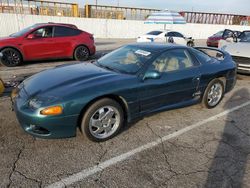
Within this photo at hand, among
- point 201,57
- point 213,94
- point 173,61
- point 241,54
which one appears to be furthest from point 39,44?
point 241,54

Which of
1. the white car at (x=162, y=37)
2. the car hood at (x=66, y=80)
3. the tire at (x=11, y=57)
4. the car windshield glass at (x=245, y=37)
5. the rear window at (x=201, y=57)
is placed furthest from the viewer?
the white car at (x=162, y=37)

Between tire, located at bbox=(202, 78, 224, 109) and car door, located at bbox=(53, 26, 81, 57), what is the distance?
19.0 ft

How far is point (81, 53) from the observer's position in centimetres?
906

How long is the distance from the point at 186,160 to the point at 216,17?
117 ft

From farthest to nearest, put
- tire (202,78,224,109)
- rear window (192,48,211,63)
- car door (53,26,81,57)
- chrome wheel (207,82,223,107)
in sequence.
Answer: car door (53,26,81,57)
chrome wheel (207,82,223,107)
tire (202,78,224,109)
rear window (192,48,211,63)

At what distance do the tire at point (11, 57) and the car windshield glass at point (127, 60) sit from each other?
466 centimetres

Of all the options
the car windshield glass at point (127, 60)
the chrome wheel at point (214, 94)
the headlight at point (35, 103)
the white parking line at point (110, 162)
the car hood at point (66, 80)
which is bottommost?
the white parking line at point (110, 162)

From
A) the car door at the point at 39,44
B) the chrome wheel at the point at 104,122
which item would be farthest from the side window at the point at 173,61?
the car door at the point at 39,44

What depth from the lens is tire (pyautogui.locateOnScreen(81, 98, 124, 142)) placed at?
3141mm

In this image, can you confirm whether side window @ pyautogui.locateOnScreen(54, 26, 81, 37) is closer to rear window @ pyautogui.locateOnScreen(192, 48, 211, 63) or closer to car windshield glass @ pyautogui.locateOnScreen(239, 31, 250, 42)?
rear window @ pyautogui.locateOnScreen(192, 48, 211, 63)

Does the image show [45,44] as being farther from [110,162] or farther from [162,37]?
[162,37]

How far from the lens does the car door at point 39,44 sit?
25.6 feet

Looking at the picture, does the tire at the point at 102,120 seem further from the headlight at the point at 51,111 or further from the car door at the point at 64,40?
the car door at the point at 64,40

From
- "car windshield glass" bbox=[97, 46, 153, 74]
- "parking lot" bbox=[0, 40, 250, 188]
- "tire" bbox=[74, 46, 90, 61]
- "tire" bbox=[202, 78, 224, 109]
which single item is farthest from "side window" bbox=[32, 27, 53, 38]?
"tire" bbox=[202, 78, 224, 109]
